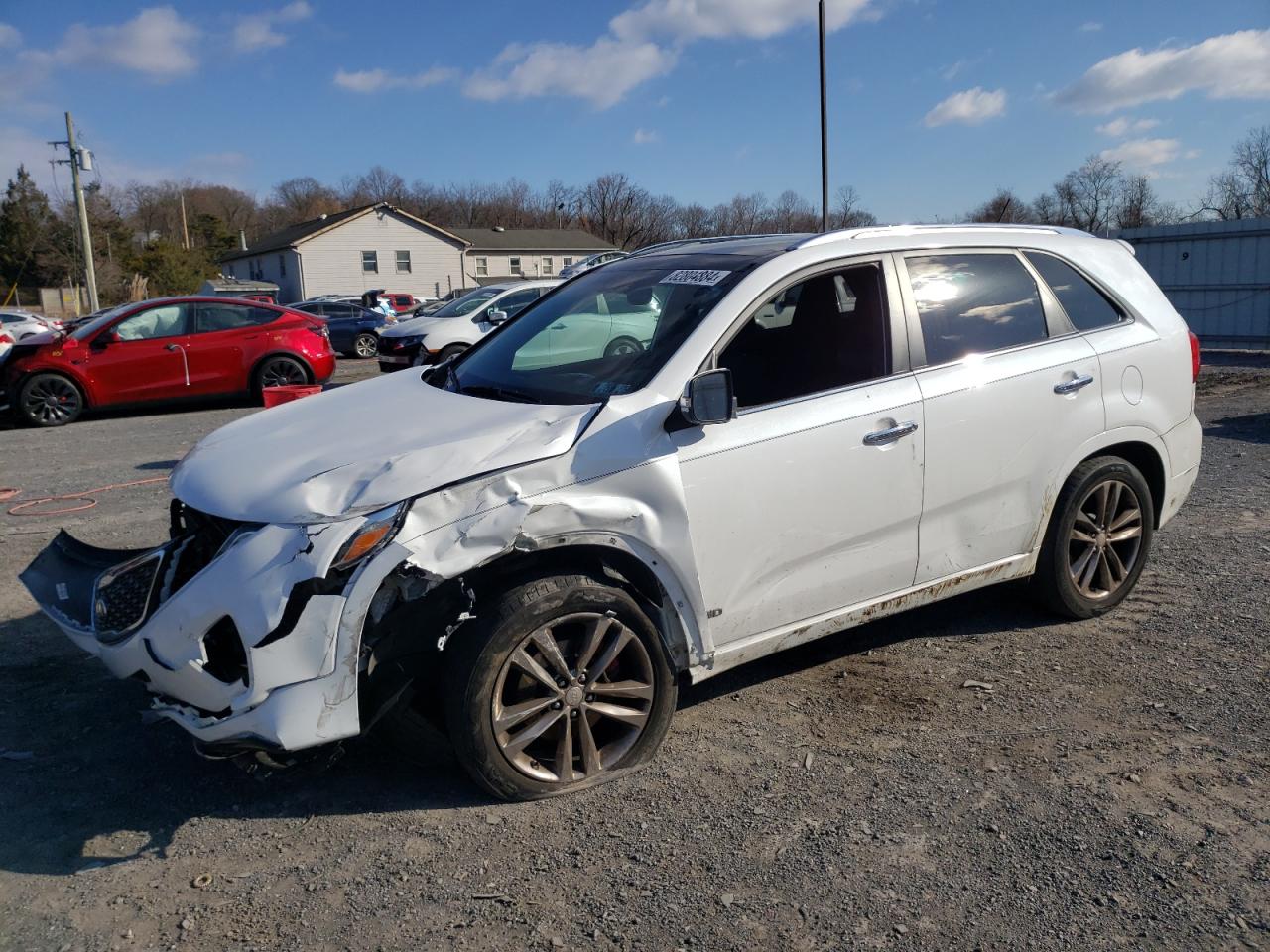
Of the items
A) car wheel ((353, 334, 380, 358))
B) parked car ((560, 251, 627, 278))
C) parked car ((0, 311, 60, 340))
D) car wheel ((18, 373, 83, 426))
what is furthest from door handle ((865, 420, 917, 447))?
parked car ((0, 311, 60, 340))

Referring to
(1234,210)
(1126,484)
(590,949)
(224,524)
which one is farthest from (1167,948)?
(1234,210)

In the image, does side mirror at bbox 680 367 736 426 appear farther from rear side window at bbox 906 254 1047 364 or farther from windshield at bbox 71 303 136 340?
windshield at bbox 71 303 136 340

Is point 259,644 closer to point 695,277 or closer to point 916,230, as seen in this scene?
point 695,277

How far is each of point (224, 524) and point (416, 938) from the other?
4.81 ft

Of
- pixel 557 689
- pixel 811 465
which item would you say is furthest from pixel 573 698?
pixel 811 465

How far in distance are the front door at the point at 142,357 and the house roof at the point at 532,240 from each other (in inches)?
2100

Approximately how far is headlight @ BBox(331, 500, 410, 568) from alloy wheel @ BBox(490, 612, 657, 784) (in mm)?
564

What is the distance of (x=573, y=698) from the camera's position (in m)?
3.35

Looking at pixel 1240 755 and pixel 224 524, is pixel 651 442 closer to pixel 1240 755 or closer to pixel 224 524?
pixel 224 524

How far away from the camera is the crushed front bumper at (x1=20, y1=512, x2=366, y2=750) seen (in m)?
2.93

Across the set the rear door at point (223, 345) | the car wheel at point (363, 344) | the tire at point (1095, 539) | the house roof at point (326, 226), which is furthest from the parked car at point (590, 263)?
the house roof at point (326, 226)

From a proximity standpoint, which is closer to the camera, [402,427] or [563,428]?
[563,428]

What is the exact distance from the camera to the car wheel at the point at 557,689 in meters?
3.16

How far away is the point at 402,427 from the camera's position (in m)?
3.60
